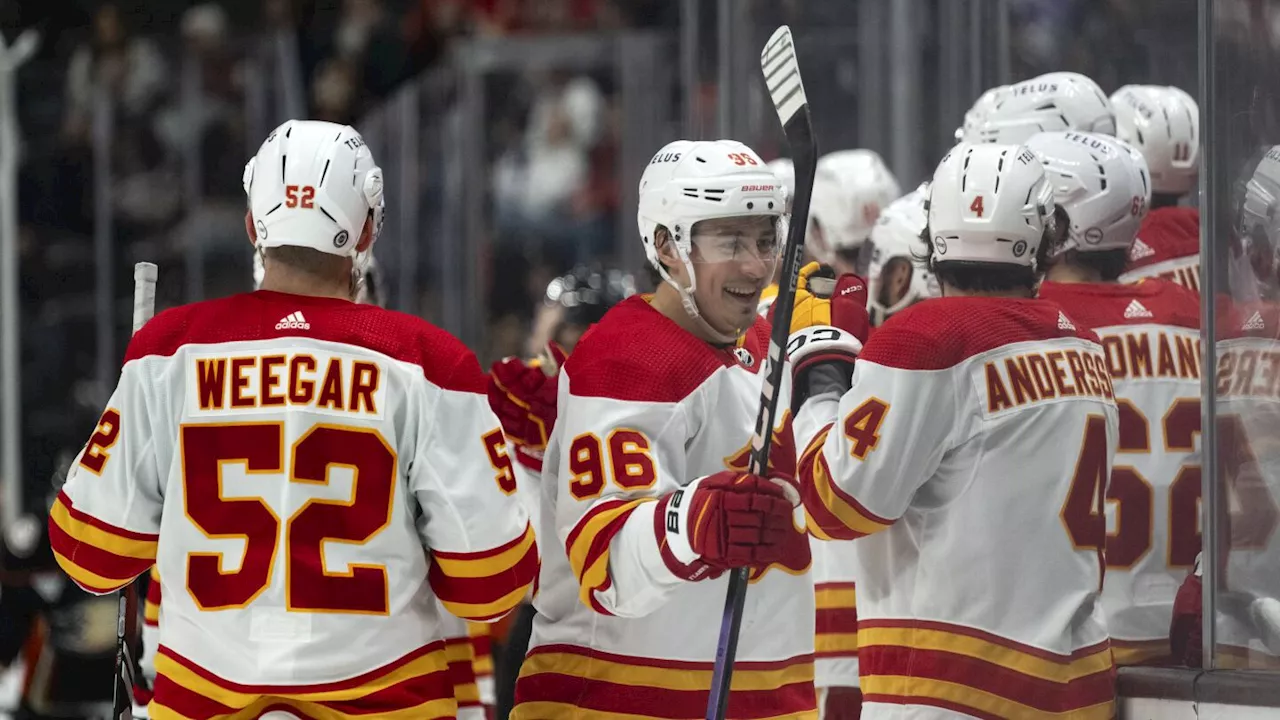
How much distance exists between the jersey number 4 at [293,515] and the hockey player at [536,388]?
25 centimetres

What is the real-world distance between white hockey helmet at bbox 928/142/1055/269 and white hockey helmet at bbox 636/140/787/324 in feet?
1.11

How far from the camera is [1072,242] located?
11.3 ft

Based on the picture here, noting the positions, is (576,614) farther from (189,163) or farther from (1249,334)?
(189,163)

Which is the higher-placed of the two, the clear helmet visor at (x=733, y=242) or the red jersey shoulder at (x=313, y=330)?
the clear helmet visor at (x=733, y=242)

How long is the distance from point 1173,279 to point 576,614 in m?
1.58

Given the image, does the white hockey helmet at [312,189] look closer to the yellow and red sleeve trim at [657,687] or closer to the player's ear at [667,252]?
the player's ear at [667,252]

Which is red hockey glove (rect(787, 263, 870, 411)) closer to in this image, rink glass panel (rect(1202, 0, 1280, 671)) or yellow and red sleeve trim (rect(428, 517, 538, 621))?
rink glass panel (rect(1202, 0, 1280, 671))

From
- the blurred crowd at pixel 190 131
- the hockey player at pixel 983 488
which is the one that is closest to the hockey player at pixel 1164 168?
the hockey player at pixel 983 488

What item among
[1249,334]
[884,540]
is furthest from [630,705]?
[1249,334]

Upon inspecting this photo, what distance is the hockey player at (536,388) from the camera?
3.04 metres

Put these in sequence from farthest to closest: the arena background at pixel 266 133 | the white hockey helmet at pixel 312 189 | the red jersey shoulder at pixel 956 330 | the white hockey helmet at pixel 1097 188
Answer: the arena background at pixel 266 133 < the white hockey helmet at pixel 1097 188 < the red jersey shoulder at pixel 956 330 < the white hockey helmet at pixel 312 189

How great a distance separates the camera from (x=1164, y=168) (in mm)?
4086

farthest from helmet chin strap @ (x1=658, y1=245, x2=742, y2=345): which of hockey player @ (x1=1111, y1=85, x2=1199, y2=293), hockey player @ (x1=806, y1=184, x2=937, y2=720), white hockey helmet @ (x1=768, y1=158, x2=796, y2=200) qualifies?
hockey player @ (x1=1111, y1=85, x2=1199, y2=293)

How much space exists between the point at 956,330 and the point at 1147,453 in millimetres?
699
